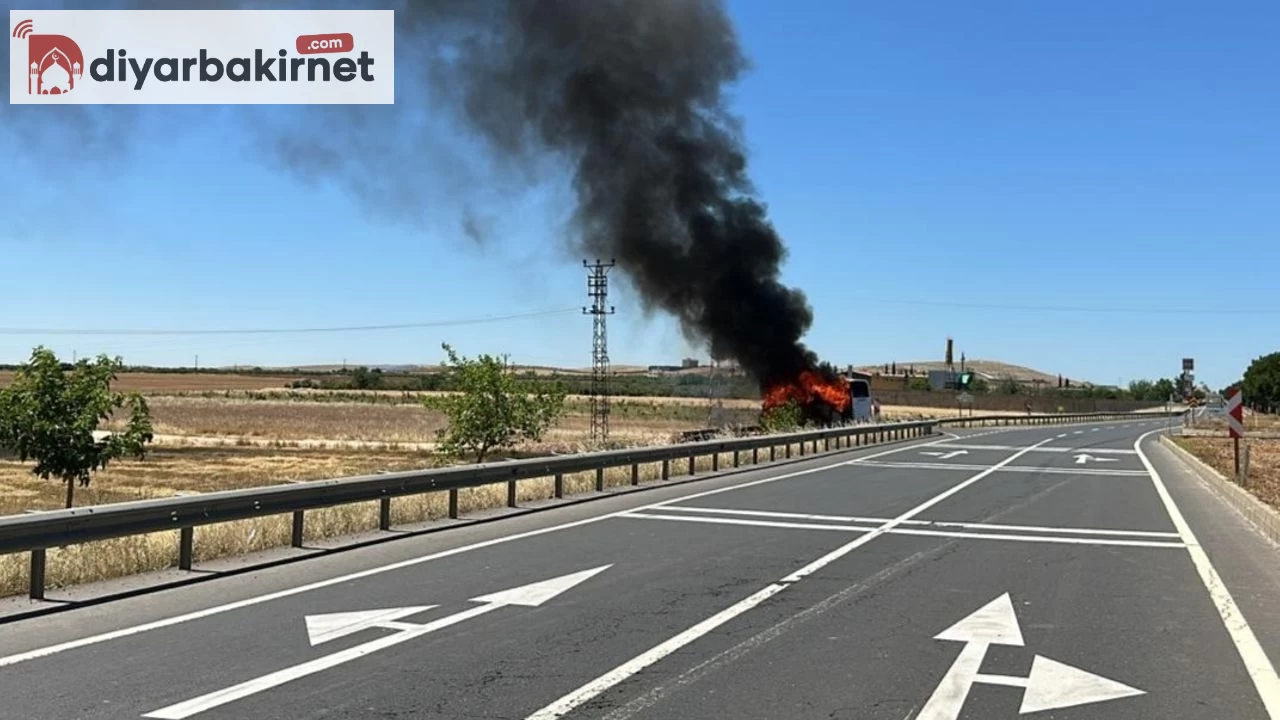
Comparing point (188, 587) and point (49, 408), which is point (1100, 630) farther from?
point (49, 408)

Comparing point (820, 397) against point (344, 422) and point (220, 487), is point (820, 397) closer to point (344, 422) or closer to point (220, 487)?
point (220, 487)

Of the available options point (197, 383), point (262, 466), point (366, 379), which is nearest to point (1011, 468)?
point (262, 466)

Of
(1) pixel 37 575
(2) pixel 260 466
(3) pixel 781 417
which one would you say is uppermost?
(3) pixel 781 417

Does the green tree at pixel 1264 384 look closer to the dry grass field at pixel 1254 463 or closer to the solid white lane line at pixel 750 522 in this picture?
the dry grass field at pixel 1254 463

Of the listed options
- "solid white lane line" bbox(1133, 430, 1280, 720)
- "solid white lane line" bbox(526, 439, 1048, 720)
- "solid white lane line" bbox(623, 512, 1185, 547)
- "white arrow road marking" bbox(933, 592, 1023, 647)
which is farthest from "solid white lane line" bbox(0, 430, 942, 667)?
"solid white lane line" bbox(1133, 430, 1280, 720)

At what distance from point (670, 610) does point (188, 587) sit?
3.85 meters

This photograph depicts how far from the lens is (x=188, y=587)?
333 inches

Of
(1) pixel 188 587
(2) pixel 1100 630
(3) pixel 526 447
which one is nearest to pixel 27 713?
(1) pixel 188 587

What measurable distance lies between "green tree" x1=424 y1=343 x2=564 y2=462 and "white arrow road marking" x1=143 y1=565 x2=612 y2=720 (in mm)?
23111

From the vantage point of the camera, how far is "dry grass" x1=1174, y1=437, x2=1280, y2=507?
17625 millimetres

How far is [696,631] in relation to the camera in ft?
23.0

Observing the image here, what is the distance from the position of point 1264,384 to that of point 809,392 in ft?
362

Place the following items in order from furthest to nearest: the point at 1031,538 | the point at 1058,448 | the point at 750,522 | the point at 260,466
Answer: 1. the point at 260,466
2. the point at 1058,448
3. the point at 750,522
4. the point at 1031,538

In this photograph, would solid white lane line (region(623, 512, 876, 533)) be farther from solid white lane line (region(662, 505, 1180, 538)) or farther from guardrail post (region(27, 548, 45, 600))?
guardrail post (region(27, 548, 45, 600))
